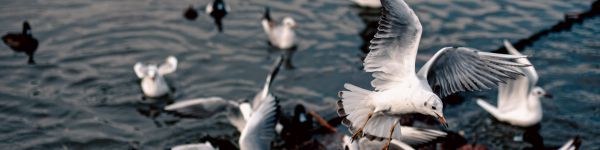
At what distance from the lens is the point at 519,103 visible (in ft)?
34.3

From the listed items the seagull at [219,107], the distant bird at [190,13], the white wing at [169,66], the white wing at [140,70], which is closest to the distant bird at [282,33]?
the distant bird at [190,13]

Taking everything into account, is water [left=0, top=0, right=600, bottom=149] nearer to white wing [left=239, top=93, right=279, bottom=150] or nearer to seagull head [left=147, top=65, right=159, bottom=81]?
seagull head [left=147, top=65, right=159, bottom=81]

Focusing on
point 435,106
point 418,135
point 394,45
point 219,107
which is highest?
point 394,45

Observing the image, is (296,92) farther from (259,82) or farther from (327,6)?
(327,6)

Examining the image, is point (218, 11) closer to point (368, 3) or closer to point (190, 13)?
point (190, 13)

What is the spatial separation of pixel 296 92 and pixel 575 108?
424 cm

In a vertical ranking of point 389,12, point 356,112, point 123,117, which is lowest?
point 123,117

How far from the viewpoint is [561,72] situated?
39.2 feet

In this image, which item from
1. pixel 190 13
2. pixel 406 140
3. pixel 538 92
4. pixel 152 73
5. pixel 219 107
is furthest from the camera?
pixel 190 13

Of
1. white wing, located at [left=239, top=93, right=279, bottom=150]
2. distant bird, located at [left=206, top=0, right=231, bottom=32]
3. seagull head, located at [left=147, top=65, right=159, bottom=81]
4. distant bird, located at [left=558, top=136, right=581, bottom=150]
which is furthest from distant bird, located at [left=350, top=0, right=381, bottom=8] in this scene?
distant bird, located at [left=558, top=136, right=581, bottom=150]

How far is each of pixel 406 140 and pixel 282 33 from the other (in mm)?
5369

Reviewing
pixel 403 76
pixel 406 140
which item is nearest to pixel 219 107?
pixel 406 140

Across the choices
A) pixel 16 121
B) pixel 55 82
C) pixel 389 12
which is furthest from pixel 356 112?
pixel 55 82

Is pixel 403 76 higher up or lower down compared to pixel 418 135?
higher up
